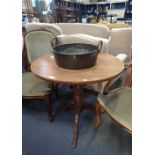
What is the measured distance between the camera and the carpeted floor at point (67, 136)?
1.40 meters

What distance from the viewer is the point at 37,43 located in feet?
6.46

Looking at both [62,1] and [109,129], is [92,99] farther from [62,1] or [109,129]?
[62,1]

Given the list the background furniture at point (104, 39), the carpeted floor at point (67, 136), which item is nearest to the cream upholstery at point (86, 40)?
the background furniture at point (104, 39)

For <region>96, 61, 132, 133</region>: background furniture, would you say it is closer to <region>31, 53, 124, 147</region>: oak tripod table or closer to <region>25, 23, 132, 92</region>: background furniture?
<region>31, 53, 124, 147</region>: oak tripod table

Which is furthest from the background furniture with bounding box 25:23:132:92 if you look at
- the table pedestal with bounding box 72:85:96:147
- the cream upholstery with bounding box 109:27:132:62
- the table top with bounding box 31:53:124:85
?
the table top with bounding box 31:53:124:85

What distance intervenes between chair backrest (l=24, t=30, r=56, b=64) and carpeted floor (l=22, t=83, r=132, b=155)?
67 centimetres

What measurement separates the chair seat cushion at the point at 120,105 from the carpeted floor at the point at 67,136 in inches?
16.3

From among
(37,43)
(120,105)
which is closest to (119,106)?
(120,105)

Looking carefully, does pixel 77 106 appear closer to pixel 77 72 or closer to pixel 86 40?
pixel 77 72

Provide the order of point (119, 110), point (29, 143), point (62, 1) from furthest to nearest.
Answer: point (62, 1)
point (29, 143)
point (119, 110)
